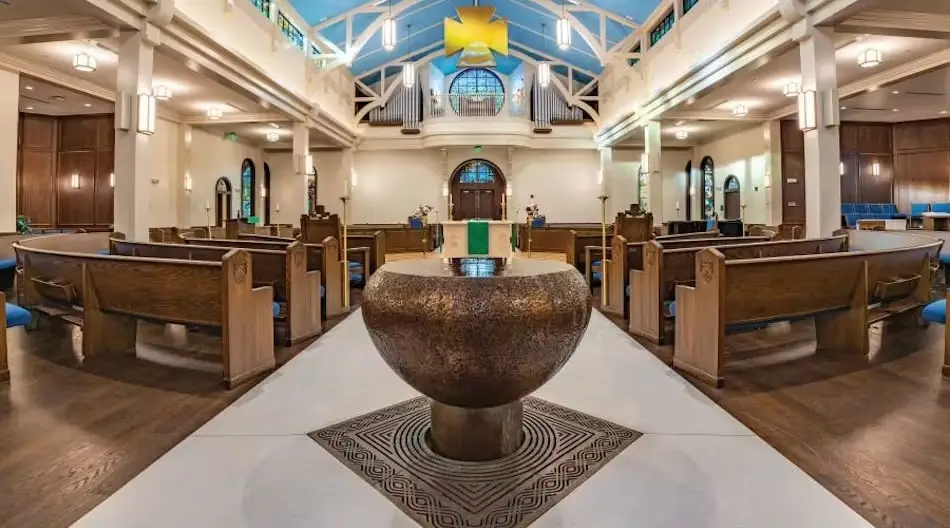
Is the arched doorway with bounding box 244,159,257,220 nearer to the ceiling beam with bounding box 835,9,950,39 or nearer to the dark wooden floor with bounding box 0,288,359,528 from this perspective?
the dark wooden floor with bounding box 0,288,359,528

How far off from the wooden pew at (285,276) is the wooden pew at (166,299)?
63 centimetres

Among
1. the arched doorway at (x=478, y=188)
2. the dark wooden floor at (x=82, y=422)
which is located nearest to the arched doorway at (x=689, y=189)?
the arched doorway at (x=478, y=188)

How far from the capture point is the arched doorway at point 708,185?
49.0 ft

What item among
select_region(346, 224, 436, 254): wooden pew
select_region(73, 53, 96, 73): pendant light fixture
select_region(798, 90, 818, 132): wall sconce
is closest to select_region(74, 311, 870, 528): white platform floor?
select_region(798, 90, 818, 132): wall sconce

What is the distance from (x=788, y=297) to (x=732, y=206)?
1194 centimetres

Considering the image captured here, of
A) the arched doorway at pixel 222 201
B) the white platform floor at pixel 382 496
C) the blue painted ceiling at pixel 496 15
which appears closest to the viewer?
the white platform floor at pixel 382 496

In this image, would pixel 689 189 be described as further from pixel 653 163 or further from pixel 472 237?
pixel 472 237

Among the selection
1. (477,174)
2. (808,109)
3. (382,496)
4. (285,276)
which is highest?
(477,174)

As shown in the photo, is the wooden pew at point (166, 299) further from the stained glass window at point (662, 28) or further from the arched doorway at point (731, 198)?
the arched doorway at point (731, 198)

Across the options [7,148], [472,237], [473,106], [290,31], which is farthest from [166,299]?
[473,106]

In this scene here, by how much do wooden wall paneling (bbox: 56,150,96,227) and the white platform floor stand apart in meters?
10.1

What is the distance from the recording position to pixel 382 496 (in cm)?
175

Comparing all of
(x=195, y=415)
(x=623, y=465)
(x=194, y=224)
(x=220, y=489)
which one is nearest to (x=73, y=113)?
(x=194, y=224)

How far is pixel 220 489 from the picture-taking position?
5.89 ft
